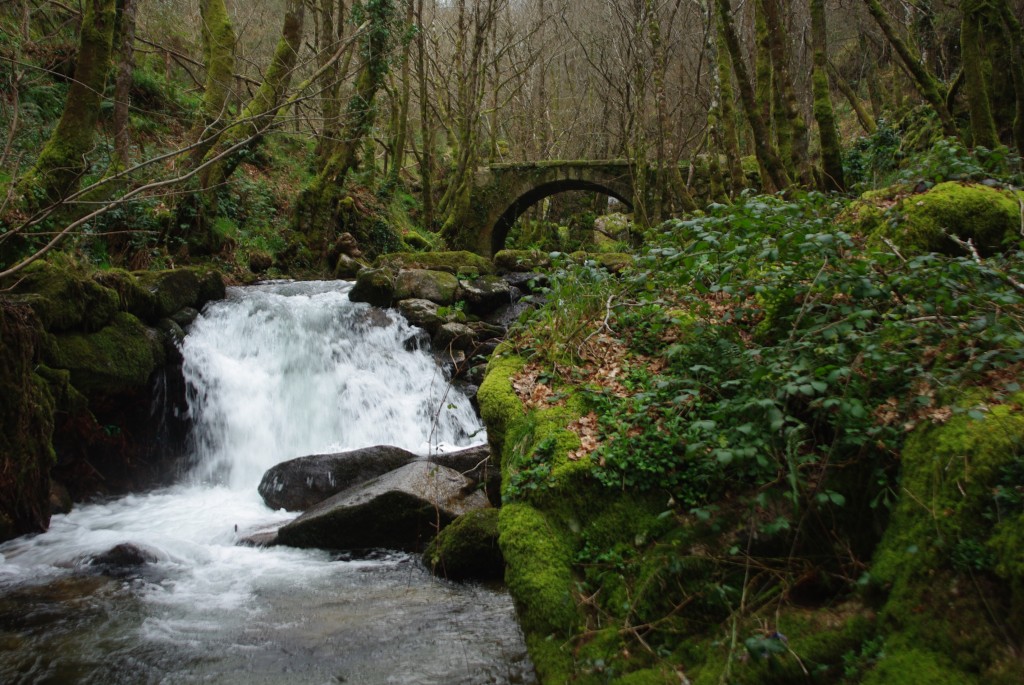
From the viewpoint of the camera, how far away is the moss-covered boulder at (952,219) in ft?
14.9

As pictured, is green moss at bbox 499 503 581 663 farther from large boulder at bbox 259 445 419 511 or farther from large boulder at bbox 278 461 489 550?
large boulder at bbox 259 445 419 511

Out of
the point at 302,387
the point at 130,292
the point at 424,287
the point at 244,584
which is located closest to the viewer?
the point at 244,584

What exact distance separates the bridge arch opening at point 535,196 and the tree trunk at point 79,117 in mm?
11982

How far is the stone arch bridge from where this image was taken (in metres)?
19.9

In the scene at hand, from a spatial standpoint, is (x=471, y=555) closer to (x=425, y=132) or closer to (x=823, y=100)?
(x=823, y=100)

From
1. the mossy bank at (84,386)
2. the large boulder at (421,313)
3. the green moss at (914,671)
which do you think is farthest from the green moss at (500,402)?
the large boulder at (421,313)

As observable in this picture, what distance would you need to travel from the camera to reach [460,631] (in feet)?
14.4

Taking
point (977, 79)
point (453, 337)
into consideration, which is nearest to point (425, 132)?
point (453, 337)

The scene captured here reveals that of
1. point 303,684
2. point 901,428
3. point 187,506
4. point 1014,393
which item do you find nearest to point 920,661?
point 901,428

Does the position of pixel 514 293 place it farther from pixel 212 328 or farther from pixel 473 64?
pixel 473 64

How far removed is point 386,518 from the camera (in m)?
A: 6.19

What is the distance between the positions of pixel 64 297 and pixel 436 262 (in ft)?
26.2

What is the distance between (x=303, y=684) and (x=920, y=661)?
3.20m

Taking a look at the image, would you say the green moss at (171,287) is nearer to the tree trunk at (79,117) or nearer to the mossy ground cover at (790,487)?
the tree trunk at (79,117)
